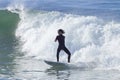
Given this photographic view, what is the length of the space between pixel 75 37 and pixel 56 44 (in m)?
0.91

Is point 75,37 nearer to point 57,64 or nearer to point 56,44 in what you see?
point 56,44

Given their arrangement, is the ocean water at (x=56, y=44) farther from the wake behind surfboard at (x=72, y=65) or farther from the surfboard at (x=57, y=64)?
the surfboard at (x=57, y=64)

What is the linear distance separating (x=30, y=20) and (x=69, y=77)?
11041 mm

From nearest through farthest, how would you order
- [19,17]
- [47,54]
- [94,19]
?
[47,54]
[94,19]
[19,17]

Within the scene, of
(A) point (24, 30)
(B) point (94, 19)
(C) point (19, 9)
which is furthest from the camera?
(C) point (19, 9)

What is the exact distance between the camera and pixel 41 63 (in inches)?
823

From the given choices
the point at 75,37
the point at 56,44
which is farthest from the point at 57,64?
the point at 75,37

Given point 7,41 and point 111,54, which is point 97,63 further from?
point 7,41

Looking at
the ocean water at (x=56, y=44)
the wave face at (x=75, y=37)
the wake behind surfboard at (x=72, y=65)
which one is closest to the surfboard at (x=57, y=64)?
the wake behind surfboard at (x=72, y=65)

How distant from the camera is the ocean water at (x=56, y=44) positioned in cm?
1892

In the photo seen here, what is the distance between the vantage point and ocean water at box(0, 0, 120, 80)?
18922mm

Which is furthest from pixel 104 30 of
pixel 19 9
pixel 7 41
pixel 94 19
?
pixel 19 9

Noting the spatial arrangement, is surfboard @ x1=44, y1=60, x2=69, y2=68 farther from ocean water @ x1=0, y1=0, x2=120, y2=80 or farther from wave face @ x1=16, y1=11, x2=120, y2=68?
wave face @ x1=16, y1=11, x2=120, y2=68

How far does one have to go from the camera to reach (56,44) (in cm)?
2386
